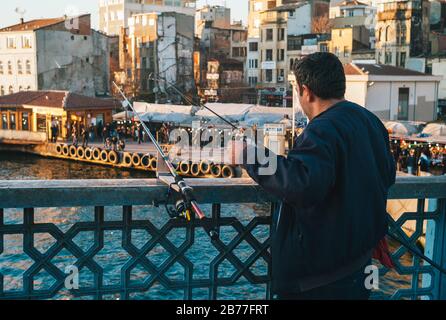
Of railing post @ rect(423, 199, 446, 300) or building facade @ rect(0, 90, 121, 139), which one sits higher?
railing post @ rect(423, 199, 446, 300)

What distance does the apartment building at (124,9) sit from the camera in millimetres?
100438

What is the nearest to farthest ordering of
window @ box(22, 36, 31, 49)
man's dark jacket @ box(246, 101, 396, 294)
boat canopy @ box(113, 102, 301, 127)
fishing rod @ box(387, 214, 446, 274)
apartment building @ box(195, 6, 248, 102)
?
man's dark jacket @ box(246, 101, 396, 294)
fishing rod @ box(387, 214, 446, 274)
boat canopy @ box(113, 102, 301, 127)
window @ box(22, 36, 31, 49)
apartment building @ box(195, 6, 248, 102)

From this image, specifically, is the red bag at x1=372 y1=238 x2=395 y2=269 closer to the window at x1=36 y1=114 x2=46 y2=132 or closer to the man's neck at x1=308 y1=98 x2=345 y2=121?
the man's neck at x1=308 y1=98 x2=345 y2=121

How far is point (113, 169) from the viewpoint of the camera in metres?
40.4

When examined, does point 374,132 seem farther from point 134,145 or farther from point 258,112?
point 134,145

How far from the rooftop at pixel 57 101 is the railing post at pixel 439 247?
43.9 metres

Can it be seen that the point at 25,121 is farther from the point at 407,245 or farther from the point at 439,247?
the point at 407,245

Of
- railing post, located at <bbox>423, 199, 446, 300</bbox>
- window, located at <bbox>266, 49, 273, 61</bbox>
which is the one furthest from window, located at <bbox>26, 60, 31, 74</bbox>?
railing post, located at <bbox>423, 199, 446, 300</bbox>

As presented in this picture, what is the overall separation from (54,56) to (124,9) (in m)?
38.6

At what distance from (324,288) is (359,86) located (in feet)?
122

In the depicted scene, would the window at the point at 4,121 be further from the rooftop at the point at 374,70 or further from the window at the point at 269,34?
the window at the point at 269,34

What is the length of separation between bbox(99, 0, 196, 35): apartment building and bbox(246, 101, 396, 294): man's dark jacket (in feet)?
327

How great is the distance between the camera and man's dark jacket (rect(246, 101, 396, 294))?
2674 millimetres

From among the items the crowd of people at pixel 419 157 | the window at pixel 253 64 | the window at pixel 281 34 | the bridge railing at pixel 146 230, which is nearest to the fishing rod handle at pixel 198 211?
the bridge railing at pixel 146 230
